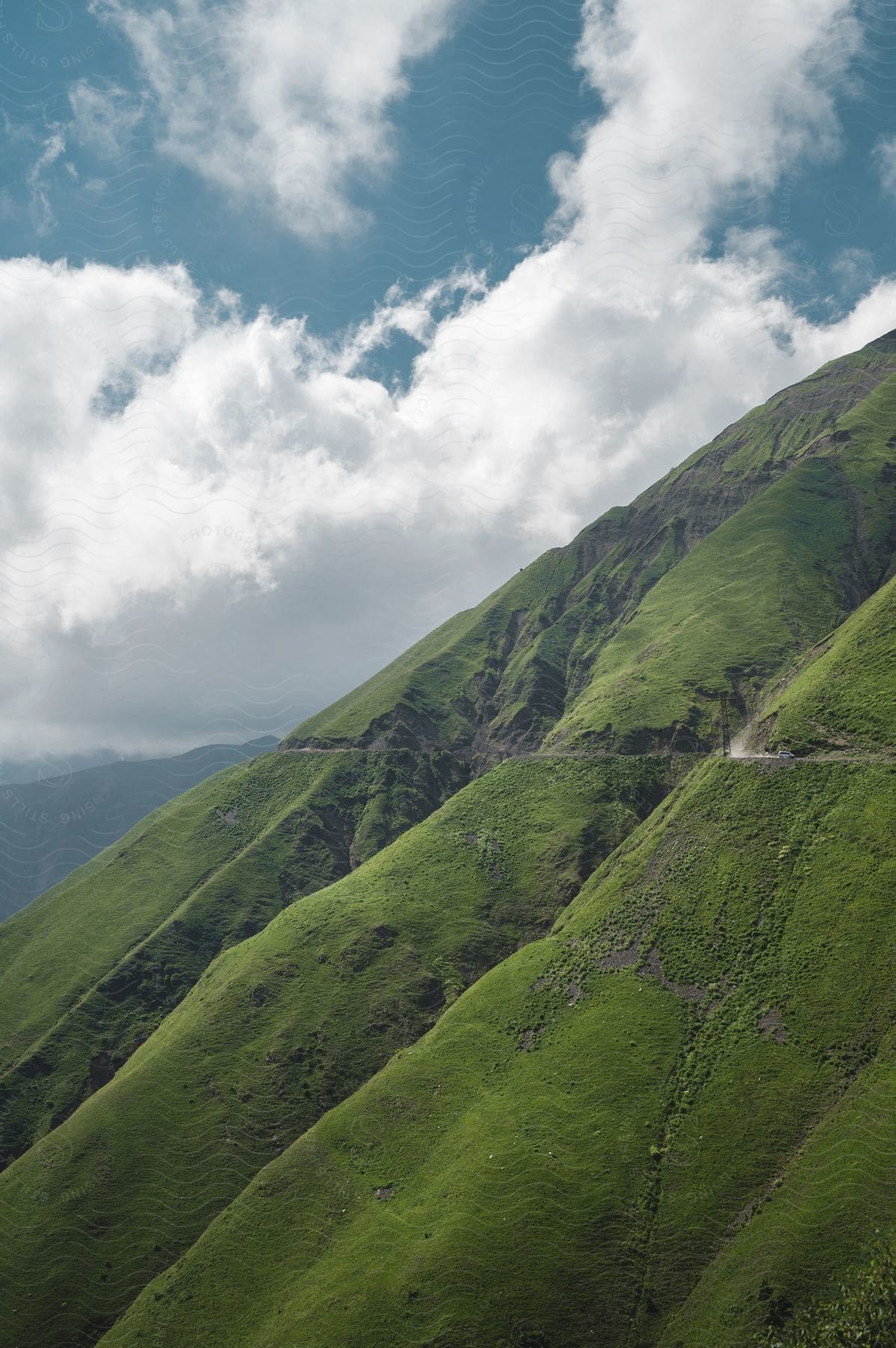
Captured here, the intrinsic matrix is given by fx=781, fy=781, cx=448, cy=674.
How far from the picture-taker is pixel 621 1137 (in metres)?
73.0

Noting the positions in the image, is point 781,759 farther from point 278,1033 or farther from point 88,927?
point 88,927

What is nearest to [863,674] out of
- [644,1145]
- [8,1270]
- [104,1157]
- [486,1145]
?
[644,1145]

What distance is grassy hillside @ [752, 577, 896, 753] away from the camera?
109 metres

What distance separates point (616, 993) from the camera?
90.4m

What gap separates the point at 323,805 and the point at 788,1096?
14173 cm

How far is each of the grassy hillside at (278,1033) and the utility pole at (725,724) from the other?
12476mm

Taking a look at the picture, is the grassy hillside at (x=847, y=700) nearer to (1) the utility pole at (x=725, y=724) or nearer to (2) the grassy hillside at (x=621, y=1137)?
(2) the grassy hillside at (x=621, y=1137)

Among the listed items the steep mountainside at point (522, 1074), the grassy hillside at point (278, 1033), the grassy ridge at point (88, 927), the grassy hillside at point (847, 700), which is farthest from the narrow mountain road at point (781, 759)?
the grassy ridge at point (88, 927)

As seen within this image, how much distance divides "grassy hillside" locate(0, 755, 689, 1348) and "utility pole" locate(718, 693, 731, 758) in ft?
40.9

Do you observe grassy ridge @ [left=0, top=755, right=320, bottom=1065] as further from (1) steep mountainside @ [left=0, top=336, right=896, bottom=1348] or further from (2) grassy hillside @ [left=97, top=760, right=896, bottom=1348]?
(2) grassy hillside @ [left=97, top=760, right=896, bottom=1348]

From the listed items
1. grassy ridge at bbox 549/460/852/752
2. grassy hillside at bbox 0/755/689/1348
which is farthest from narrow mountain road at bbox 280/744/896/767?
grassy hillside at bbox 0/755/689/1348

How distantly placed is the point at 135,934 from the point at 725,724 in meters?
130

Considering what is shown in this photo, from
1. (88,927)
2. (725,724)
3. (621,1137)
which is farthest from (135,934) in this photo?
(725,724)

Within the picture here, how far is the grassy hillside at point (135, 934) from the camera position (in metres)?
134
